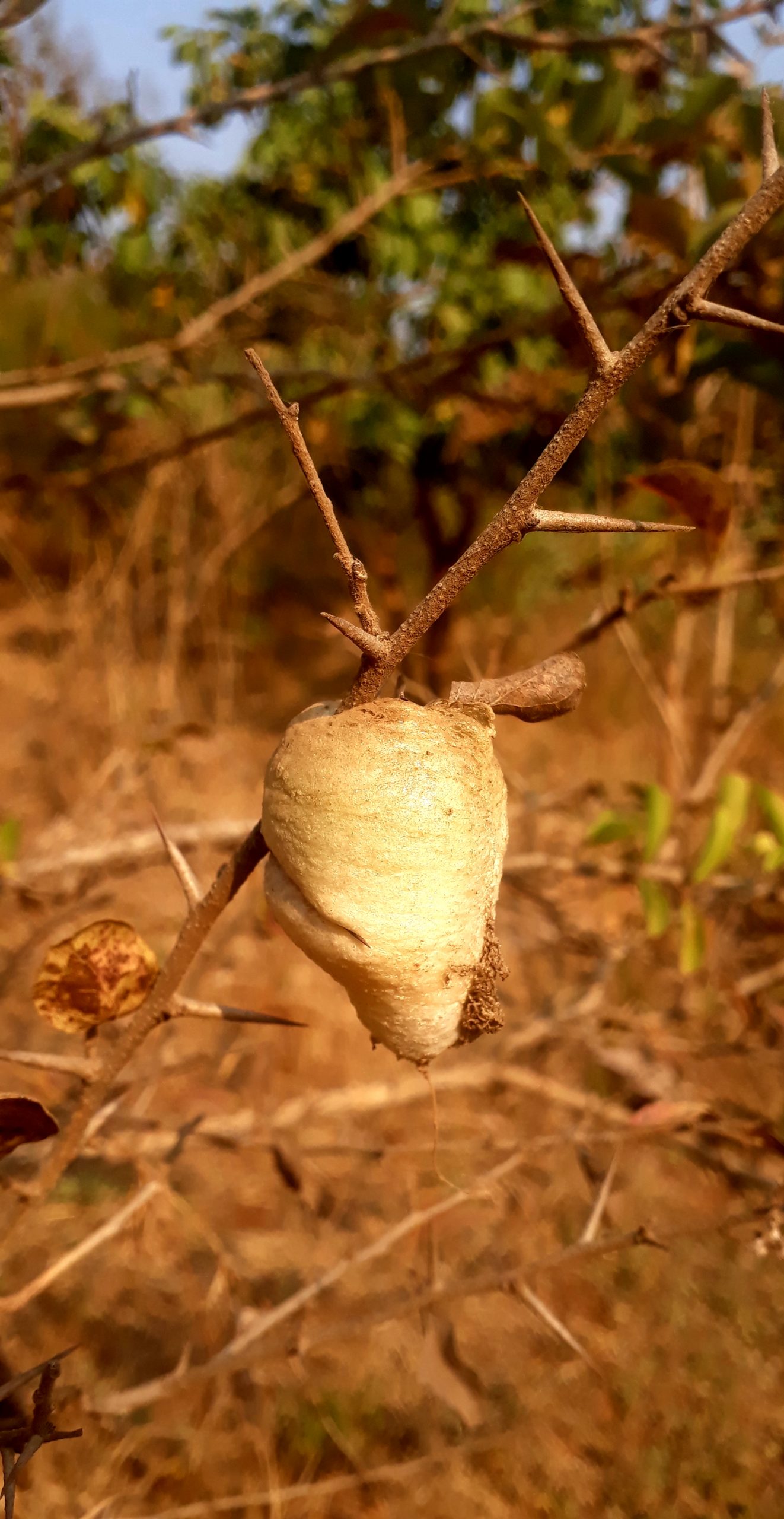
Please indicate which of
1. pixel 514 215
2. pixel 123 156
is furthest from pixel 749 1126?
pixel 123 156

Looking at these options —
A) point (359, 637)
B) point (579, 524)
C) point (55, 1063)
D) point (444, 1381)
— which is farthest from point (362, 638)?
point (444, 1381)

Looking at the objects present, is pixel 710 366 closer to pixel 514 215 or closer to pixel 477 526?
pixel 514 215

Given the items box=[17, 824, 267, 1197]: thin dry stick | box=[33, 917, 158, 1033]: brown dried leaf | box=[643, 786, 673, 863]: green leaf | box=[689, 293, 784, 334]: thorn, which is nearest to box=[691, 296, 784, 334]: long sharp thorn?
box=[689, 293, 784, 334]: thorn

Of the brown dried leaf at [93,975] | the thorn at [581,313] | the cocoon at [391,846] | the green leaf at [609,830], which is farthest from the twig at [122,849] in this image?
the thorn at [581,313]

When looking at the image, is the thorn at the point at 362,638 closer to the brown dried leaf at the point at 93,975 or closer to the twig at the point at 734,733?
the brown dried leaf at the point at 93,975

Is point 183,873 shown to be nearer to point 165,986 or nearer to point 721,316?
point 165,986

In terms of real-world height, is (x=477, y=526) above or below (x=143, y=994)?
below

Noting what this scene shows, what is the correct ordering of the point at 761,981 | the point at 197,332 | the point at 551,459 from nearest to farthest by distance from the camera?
the point at 551,459 → the point at 761,981 → the point at 197,332
